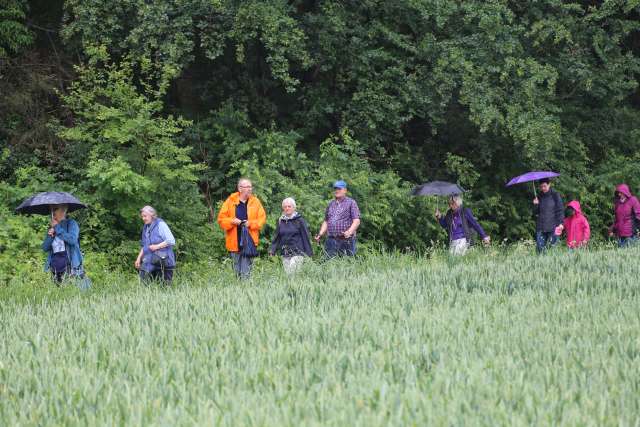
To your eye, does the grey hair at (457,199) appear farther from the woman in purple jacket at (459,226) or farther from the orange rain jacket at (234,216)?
the orange rain jacket at (234,216)

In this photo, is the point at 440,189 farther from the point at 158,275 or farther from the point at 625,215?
the point at 158,275

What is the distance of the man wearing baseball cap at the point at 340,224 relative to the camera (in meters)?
12.3

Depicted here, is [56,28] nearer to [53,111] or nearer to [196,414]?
[53,111]

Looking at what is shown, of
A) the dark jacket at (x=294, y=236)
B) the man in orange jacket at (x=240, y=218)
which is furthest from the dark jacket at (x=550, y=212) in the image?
the man in orange jacket at (x=240, y=218)

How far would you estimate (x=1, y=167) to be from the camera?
15.9 meters

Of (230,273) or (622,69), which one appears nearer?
(230,273)

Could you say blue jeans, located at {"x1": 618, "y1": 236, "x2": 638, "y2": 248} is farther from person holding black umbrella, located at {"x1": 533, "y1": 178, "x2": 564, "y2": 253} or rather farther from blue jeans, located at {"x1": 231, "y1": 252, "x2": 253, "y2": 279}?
blue jeans, located at {"x1": 231, "y1": 252, "x2": 253, "y2": 279}

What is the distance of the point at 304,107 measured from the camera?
19656 mm

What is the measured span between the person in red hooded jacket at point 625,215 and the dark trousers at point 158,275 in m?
8.86

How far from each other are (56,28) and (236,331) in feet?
45.9

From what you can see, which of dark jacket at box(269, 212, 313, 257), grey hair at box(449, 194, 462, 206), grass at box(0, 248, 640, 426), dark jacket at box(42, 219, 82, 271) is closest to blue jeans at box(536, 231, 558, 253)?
grey hair at box(449, 194, 462, 206)

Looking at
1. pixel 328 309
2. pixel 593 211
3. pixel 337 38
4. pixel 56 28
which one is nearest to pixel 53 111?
pixel 56 28

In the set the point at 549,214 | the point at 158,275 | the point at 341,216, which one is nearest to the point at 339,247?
the point at 341,216

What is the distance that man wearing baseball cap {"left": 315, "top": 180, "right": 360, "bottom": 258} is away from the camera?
12.3 metres
